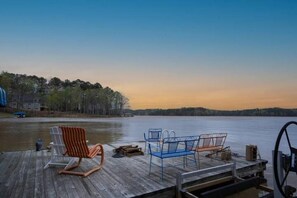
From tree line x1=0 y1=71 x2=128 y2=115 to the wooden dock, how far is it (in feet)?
215

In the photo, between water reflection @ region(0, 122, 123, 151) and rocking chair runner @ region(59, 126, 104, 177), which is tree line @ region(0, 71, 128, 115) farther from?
rocking chair runner @ region(59, 126, 104, 177)

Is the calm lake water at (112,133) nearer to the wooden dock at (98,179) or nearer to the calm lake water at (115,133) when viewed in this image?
the calm lake water at (115,133)

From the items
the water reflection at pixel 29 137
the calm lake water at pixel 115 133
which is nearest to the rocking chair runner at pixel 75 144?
the calm lake water at pixel 115 133

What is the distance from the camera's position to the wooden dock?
408cm

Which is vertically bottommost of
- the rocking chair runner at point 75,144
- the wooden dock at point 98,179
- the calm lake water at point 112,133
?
the calm lake water at point 112,133

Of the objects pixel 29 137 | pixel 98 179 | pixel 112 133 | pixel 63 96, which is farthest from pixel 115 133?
pixel 63 96

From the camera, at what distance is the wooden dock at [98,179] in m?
4.08

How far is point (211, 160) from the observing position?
6.79 metres

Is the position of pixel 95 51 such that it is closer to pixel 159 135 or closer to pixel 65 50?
pixel 65 50

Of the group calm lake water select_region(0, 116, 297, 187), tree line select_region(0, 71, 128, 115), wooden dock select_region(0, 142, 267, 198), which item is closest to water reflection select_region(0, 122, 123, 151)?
calm lake water select_region(0, 116, 297, 187)

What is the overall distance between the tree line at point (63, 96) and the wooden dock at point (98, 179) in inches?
2575

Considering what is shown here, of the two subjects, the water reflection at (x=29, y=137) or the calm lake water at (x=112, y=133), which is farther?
the calm lake water at (x=112, y=133)

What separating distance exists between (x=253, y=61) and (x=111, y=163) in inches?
645

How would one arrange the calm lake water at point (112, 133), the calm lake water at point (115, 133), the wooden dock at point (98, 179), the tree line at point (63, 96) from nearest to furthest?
the wooden dock at point (98, 179) → the calm lake water at point (115, 133) → the calm lake water at point (112, 133) → the tree line at point (63, 96)
